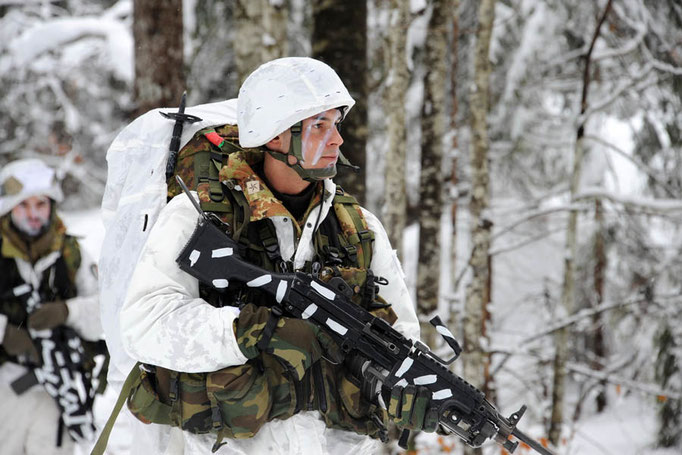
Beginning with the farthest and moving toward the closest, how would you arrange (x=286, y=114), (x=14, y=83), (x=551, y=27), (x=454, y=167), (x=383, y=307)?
(x=14, y=83) → (x=551, y=27) → (x=454, y=167) → (x=383, y=307) → (x=286, y=114)

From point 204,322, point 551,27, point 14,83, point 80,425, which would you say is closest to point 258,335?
point 204,322

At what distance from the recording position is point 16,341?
3744 millimetres

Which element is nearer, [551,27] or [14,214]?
[14,214]

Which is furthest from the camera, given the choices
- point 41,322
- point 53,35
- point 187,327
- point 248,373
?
point 53,35

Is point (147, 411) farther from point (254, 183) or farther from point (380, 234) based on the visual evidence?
point (380, 234)

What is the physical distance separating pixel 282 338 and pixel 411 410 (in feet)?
1.55

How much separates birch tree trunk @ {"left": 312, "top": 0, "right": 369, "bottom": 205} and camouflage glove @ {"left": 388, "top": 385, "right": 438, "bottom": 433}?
2.38 m

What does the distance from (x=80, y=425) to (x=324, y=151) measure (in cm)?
270

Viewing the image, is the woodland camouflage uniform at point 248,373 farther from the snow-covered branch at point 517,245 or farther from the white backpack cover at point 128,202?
the snow-covered branch at point 517,245

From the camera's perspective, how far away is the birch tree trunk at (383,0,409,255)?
Result: 17.7ft

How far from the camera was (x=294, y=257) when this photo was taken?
7.24ft

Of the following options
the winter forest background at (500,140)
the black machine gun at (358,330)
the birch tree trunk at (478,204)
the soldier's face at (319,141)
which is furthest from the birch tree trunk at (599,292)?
the soldier's face at (319,141)

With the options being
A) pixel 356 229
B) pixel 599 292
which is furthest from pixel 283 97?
pixel 599 292

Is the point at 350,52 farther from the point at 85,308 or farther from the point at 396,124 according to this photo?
the point at 85,308
